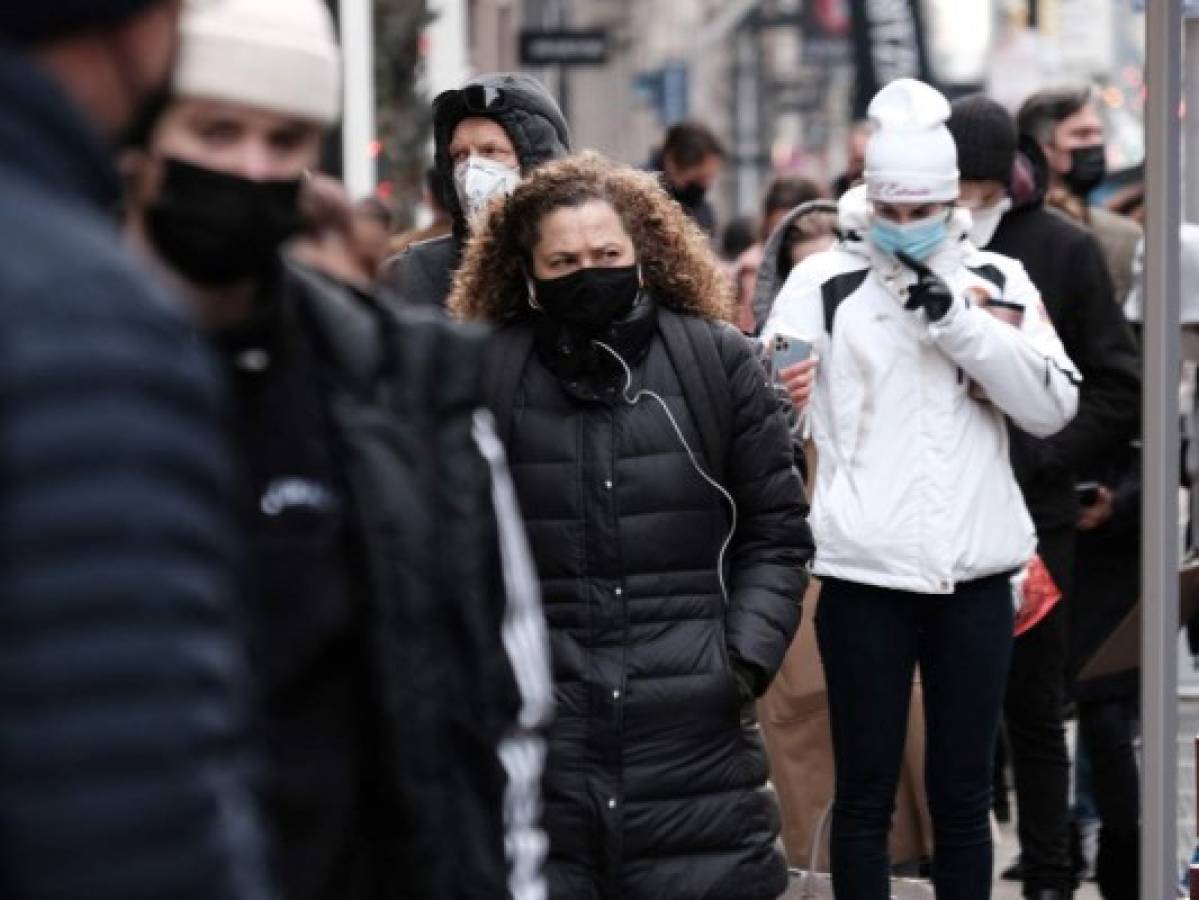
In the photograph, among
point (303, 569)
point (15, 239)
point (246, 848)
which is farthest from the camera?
point (303, 569)

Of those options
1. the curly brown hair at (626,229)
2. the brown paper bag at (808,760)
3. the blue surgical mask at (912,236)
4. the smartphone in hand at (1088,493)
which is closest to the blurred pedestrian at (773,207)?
the smartphone in hand at (1088,493)

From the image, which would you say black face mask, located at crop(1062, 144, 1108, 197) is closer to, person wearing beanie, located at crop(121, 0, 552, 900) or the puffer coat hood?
the puffer coat hood

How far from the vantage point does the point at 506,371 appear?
5.47m

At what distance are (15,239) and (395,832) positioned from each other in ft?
3.98

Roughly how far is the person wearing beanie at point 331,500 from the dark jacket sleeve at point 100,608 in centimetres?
93

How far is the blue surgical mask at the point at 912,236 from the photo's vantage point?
21.1 feet

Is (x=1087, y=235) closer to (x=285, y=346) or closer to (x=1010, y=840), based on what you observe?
(x=1010, y=840)

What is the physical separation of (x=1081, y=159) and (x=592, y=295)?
4185 millimetres

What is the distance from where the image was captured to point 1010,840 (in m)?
9.31

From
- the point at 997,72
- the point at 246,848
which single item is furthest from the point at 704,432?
the point at 997,72

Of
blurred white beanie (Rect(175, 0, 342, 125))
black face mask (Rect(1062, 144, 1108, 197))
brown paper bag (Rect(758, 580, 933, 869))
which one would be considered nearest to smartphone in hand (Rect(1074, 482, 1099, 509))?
brown paper bag (Rect(758, 580, 933, 869))

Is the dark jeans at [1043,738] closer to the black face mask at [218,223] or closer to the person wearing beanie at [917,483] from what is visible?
the person wearing beanie at [917,483]

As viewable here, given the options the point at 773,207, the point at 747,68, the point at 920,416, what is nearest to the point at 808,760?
the point at 920,416

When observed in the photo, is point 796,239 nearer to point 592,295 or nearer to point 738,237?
point 592,295
